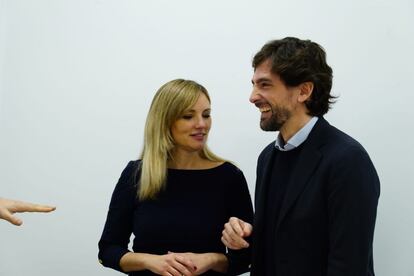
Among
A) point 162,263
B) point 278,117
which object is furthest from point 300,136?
point 162,263

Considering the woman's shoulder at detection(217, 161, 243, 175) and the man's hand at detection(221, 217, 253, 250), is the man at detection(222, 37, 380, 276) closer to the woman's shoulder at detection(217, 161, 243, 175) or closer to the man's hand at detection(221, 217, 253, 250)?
the man's hand at detection(221, 217, 253, 250)

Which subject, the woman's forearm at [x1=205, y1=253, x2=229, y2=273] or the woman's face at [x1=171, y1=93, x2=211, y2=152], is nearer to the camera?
the woman's forearm at [x1=205, y1=253, x2=229, y2=273]

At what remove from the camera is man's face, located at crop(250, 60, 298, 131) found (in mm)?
1540

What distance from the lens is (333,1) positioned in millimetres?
2000

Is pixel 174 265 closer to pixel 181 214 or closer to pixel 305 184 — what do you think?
pixel 181 214

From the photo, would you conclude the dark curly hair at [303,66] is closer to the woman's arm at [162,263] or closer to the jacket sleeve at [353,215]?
the jacket sleeve at [353,215]

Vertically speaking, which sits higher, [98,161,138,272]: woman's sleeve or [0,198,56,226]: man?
[0,198,56,226]: man

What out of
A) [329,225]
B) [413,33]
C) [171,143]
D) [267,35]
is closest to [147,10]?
[267,35]

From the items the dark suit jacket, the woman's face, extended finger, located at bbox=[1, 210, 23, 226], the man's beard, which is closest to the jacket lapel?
the dark suit jacket

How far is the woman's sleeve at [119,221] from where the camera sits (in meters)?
1.82

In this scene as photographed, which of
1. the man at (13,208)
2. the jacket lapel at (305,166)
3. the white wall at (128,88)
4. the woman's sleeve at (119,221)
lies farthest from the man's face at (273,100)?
the man at (13,208)

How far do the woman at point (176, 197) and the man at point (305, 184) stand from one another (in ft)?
0.65

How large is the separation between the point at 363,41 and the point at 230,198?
95cm

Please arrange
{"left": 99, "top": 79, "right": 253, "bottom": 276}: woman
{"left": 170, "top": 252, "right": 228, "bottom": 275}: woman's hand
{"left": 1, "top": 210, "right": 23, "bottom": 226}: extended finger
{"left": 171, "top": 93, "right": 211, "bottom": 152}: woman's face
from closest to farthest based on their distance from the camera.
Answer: {"left": 1, "top": 210, "right": 23, "bottom": 226}: extended finger < {"left": 170, "top": 252, "right": 228, "bottom": 275}: woman's hand < {"left": 99, "top": 79, "right": 253, "bottom": 276}: woman < {"left": 171, "top": 93, "right": 211, "bottom": 152}: woman's face
